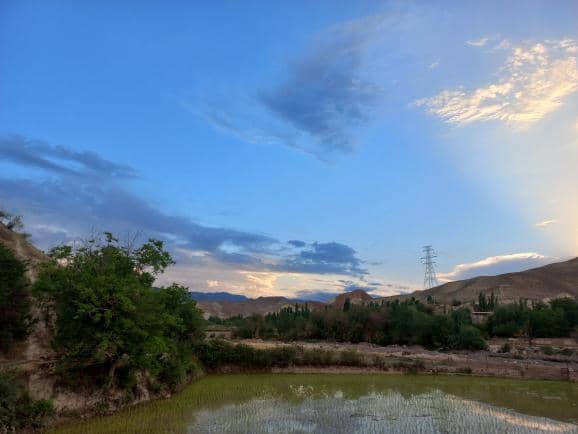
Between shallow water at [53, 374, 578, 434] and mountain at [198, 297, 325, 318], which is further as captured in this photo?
mountain at [198, 297, 325, 318]

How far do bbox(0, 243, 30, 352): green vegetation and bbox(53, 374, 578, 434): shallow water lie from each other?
10.00m

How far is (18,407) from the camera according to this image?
1875cm

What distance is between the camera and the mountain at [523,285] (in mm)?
116750

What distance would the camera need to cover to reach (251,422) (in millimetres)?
21156

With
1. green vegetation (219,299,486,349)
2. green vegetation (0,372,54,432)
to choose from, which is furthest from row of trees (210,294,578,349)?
green vegetation (0,372,54,432)

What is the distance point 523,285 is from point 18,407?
131875 mm

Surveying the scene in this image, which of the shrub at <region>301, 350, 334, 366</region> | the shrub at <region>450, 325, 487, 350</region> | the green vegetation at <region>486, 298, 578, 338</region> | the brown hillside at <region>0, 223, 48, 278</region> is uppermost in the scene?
the brown hillside at <region>0, 223, 48, 278</region>

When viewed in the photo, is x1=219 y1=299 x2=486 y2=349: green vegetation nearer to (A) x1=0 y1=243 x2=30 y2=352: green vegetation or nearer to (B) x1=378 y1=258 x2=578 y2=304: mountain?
(A) x1=0 y1=243 x2=30 y2=352: green vegetation

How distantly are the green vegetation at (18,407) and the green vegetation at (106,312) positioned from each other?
3.08 metres

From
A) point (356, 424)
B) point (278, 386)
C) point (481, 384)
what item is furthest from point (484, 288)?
point (356, 424)

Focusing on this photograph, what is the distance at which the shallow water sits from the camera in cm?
2039

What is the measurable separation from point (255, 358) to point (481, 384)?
61.4 feet

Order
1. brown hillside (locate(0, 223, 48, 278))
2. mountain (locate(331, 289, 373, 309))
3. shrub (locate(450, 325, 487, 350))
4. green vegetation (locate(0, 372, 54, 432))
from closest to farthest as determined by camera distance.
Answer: green vegetation (locate(0, 372, 54, 432)), brown hillside (locate(0, 223, 48, 278)), shrub (locate(450, 325, 487, 350)), mountain (locate(331, 289, 373, 309))

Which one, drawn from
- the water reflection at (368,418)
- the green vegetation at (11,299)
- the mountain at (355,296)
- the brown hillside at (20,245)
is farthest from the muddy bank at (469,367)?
the mountain at (355,296)
